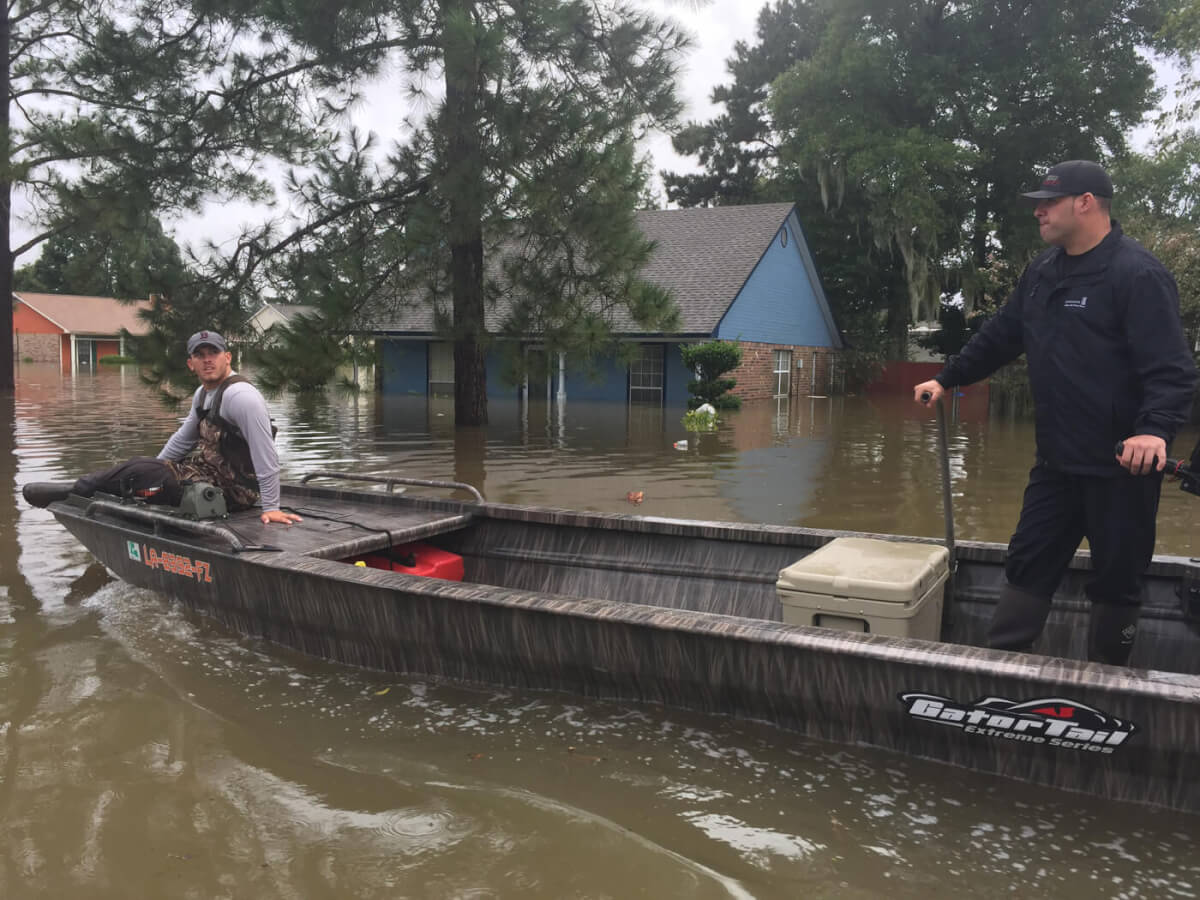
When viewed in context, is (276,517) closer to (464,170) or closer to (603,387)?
(464,170)

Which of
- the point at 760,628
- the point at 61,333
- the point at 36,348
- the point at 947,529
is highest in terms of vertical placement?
the point at 61,333

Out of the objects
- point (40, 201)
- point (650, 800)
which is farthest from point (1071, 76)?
point (650, 800)

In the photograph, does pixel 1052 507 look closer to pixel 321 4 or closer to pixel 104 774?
pixel 104 774

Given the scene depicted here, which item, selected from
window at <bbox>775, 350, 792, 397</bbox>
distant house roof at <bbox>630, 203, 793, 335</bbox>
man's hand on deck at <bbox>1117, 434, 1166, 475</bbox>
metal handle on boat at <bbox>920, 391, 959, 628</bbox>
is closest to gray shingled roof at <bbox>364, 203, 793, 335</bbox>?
distant house roof at <bbox>630, 203, 793, 335</bbox>

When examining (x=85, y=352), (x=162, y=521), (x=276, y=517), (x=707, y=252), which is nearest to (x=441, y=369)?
(x=707, y=252)

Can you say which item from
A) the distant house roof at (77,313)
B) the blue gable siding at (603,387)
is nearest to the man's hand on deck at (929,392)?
Answer: the blue gable siding at (603,387)

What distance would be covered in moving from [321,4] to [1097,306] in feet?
39.1

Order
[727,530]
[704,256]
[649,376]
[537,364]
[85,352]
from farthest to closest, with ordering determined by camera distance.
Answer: [85,352] < [704,256] < [649,376] < [537,364] < [727,530]

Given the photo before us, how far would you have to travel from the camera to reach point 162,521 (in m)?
5.18

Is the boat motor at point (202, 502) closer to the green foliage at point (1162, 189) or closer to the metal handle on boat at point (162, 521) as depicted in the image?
the metal handle on boat at point (162, 521)

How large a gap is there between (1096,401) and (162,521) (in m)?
4.59

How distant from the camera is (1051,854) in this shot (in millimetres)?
2873

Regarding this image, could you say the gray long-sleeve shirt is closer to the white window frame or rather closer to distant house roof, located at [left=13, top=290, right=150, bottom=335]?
the white window frame

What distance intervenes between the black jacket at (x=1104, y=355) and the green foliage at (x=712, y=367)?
18.0 meters
